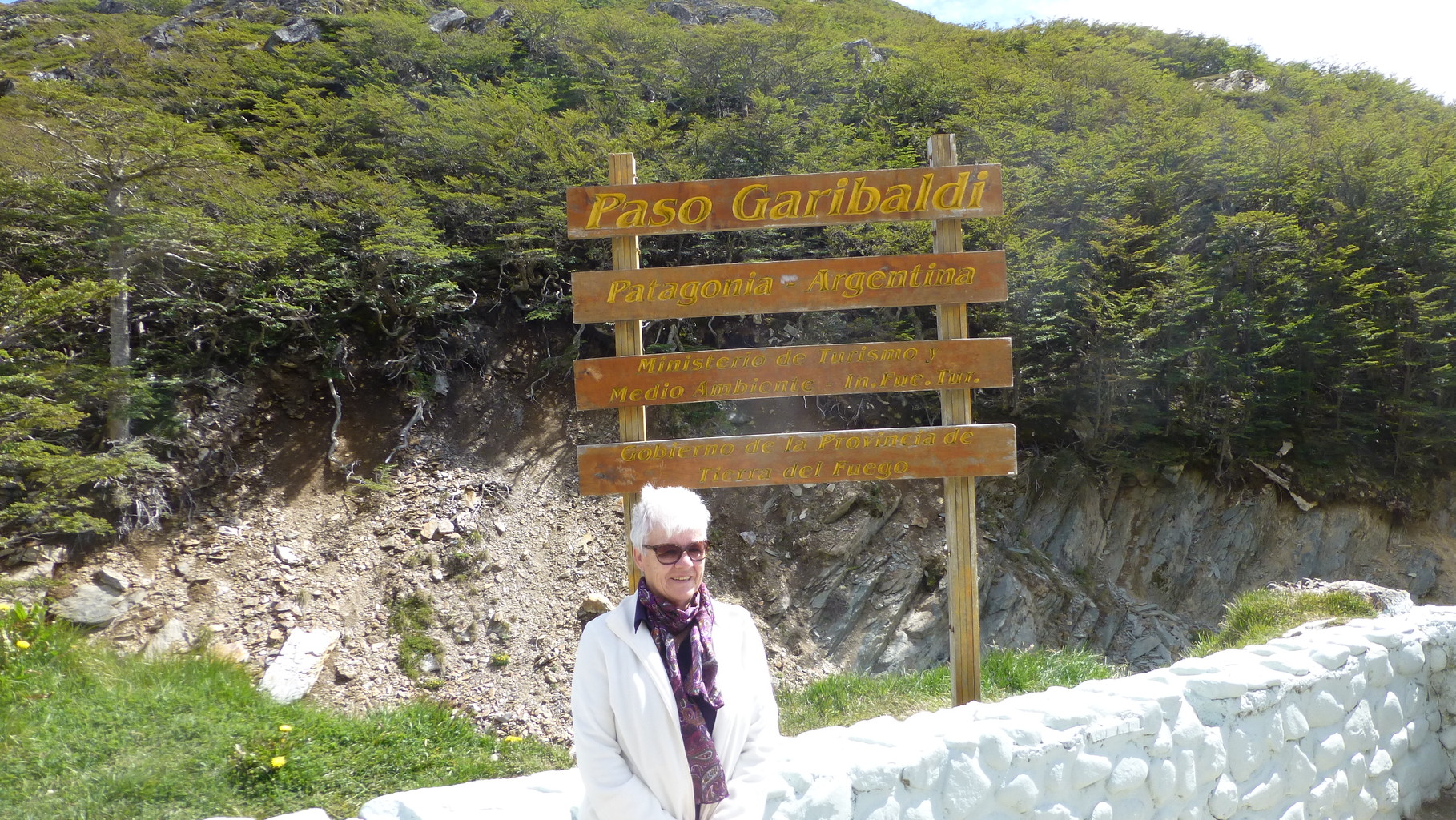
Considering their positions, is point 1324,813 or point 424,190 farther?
point 424,190

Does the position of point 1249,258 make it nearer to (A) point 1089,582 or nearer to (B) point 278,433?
(A) point 1089,582

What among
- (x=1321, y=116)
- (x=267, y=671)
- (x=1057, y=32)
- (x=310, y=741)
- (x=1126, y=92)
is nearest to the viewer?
(x=310, y=741)

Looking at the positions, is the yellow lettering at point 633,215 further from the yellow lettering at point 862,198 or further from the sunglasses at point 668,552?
the sunglasses at point 668,552

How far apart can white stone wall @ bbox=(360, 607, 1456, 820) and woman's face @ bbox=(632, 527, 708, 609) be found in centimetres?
97

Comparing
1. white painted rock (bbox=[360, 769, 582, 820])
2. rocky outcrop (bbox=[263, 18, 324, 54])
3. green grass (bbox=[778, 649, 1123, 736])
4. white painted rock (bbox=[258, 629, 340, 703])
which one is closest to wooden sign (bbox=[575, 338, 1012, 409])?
green grass (bbox=[778, 649, 1123, 736])

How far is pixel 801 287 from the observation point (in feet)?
16.2

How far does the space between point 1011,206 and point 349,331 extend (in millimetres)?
9637

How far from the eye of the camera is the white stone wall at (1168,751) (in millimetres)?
2865

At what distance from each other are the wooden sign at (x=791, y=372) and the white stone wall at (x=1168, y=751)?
1.94 m

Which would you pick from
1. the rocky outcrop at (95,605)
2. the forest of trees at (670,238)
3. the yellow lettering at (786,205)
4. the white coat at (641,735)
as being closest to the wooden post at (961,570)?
the yellow lettering at (786,205)

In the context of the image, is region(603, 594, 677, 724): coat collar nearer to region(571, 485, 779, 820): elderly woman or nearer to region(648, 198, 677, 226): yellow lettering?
region(571, 485, 779, 820): elderly woman

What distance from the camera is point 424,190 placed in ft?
36.0

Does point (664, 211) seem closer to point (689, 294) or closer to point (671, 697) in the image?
point (689, 294)

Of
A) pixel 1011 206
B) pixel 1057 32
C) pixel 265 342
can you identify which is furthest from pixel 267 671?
pixel 1057 32
